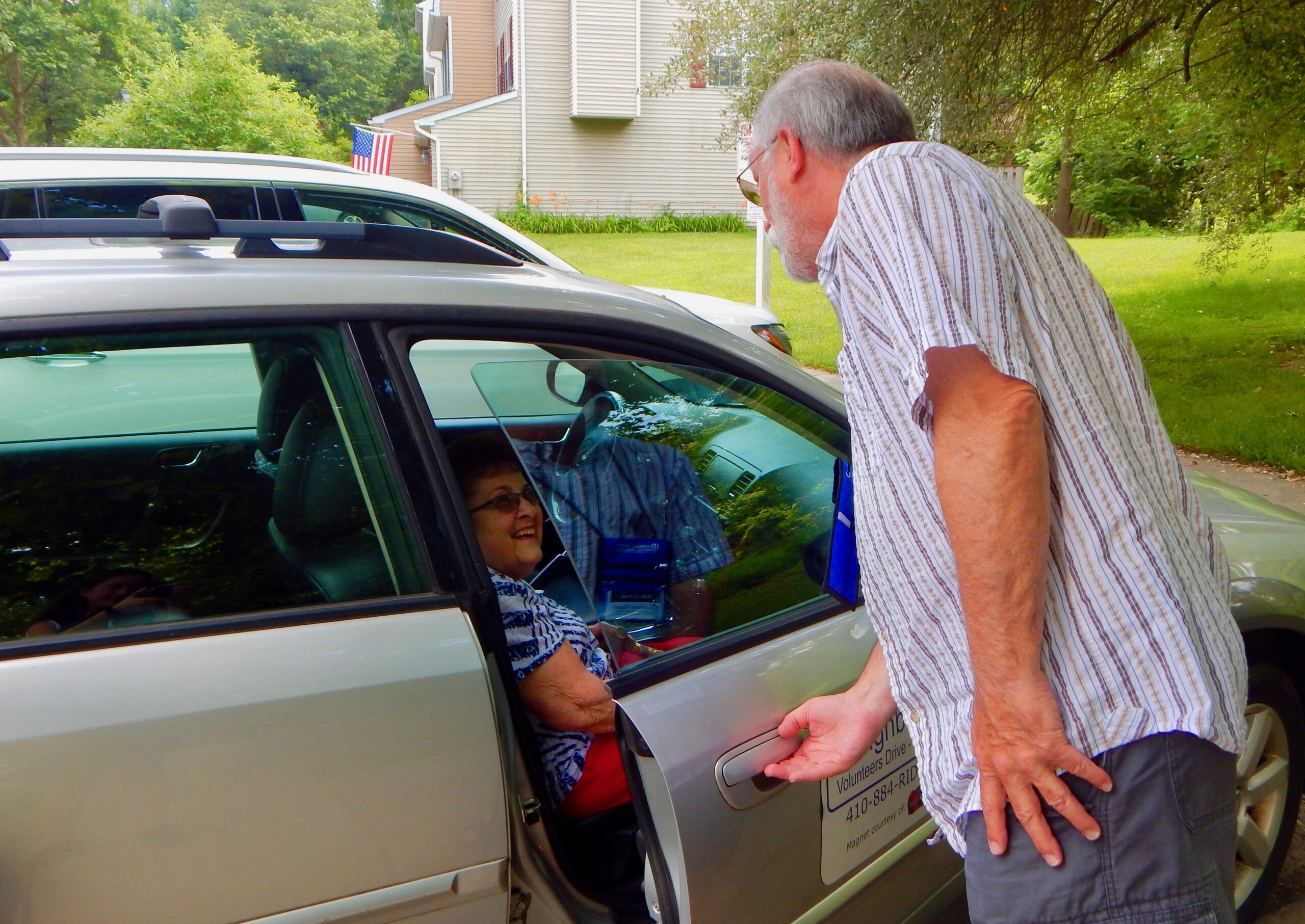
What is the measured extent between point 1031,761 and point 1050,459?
38 cm

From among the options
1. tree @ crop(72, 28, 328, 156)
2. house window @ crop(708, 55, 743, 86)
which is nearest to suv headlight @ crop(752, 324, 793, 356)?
house window @ crop(708, 55, 743, 86)

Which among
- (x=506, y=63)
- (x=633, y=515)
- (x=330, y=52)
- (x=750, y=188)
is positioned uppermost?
(x=330, y=52)

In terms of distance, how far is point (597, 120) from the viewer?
26266mm

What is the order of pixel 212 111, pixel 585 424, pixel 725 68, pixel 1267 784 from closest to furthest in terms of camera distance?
1. pixel 585 424
2. pixel 1267 784
3. pixel 725 68
4. pixel 212 111

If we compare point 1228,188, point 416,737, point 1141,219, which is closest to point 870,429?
point 416,737

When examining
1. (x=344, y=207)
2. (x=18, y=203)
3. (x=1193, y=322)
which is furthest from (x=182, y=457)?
(x=1193, y=322)

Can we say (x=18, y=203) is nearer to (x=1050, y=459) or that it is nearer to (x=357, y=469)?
(x=357, y=469)

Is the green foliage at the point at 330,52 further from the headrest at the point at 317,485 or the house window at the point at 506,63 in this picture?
the headrest at the point at 317,485

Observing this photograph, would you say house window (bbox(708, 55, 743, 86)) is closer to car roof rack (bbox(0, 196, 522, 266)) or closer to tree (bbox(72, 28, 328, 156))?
car roof rack (bbox(0, 196, 522, 266))

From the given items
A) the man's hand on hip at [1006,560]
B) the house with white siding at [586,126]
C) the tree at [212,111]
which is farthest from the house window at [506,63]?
the man's hand on hip at [1006,560]

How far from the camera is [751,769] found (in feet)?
5.69

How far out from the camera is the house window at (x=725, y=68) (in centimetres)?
1138

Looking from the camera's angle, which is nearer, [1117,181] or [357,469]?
[357,469]

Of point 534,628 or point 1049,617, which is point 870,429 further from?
point 534,628
